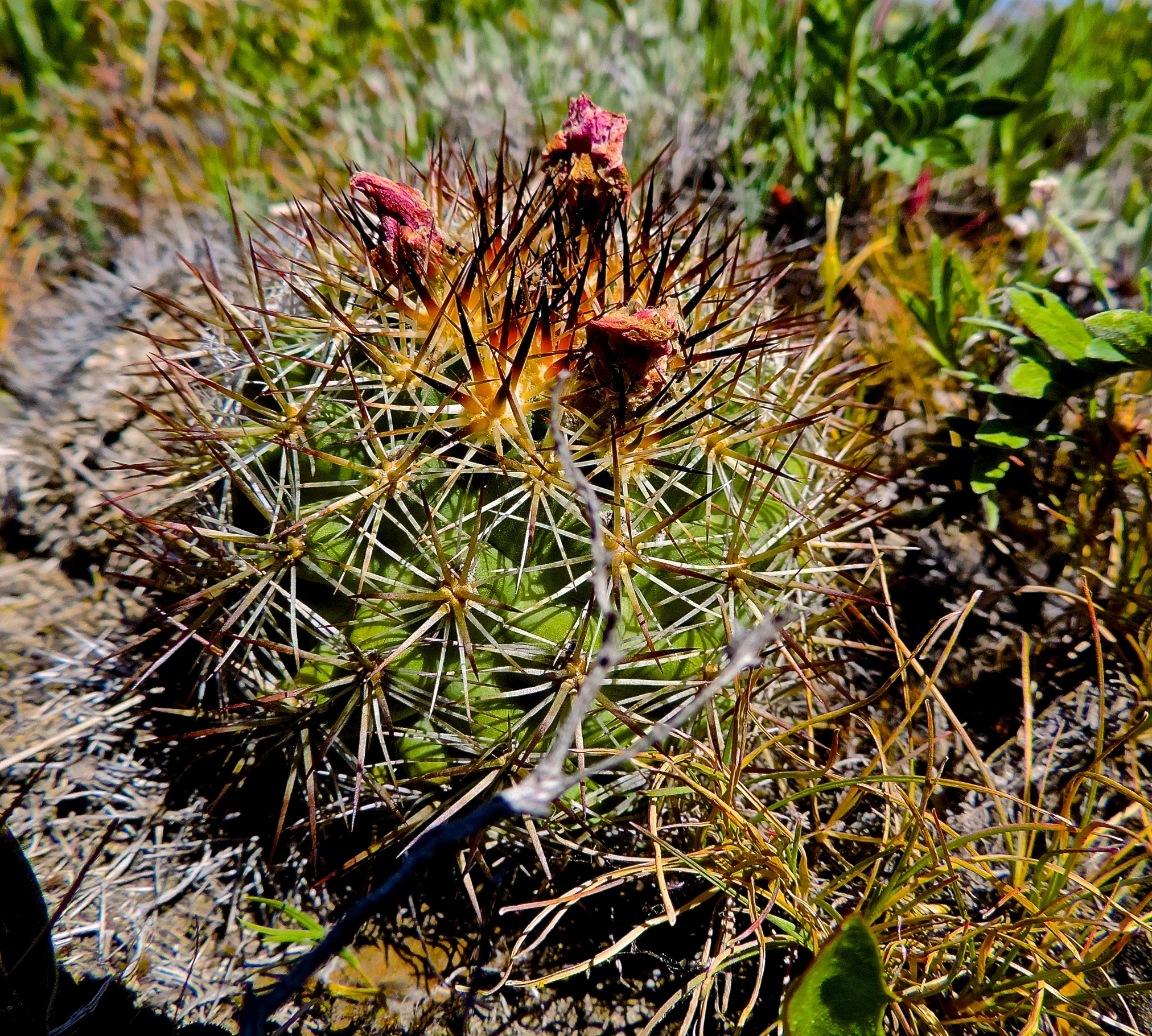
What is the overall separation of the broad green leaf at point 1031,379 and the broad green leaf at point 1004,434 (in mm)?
72

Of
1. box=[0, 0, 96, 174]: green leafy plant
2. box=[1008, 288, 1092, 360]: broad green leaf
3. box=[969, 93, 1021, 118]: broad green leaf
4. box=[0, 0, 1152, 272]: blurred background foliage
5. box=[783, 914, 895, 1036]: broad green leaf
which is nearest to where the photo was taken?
box=[783, 914, 895, 1036]: broad green leaf

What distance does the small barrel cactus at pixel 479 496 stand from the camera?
4.61 ft

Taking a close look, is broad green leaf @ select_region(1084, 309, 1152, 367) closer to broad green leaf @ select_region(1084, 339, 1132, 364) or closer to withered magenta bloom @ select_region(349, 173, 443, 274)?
broad green leaf @ select_region(1084, 339, 1132, 364)

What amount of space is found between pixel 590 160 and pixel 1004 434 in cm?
102

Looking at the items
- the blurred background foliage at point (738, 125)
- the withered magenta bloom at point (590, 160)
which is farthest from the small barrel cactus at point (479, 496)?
the blurred background foliage at point (738, 125)

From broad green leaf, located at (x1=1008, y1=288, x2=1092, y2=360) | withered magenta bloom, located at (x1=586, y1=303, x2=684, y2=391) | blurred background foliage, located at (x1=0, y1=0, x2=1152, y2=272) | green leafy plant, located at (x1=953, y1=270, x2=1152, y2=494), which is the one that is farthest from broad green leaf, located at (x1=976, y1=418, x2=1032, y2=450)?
blurred background foliage, located at (x1=0, y1=0, x2=1152, y2=272)

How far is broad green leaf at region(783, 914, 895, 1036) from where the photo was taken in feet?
4.01

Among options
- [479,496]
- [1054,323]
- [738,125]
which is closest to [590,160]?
[479,496]

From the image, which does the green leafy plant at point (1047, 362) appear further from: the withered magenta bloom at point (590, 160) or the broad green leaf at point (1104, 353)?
the withered magenta bloom at point (590, 160)

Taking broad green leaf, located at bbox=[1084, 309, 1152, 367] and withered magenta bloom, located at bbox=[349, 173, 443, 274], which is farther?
broad green leaf, located at bbox=[1084, 309, 1152, 367]

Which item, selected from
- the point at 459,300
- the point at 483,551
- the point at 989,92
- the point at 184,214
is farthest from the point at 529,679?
the point at 184,214

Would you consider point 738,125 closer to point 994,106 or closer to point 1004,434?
point 994,106

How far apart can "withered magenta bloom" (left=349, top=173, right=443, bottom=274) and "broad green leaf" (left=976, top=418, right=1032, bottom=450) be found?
117 centimetres

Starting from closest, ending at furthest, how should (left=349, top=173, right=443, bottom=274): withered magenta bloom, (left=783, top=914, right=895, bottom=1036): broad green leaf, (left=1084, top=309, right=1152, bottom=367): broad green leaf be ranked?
(left=783, top=914, right=895, bottom=1036): broad green leaf < (left=349, top=173, right=443, bottom=274): withered magenta bloom < (left=1084, top=309, right=1152, bottom=367): broad green leaf
